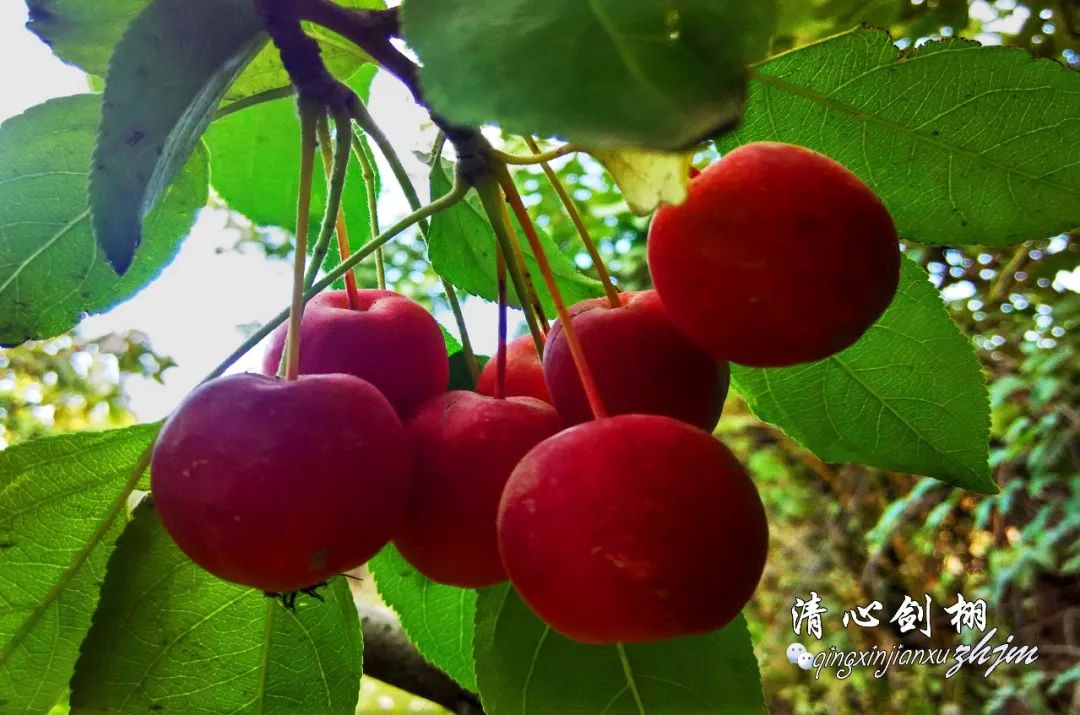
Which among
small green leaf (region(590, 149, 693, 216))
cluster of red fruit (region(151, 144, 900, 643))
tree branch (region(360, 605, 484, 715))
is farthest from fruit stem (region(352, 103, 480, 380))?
tree branch (region(360, 605, 484, 715))

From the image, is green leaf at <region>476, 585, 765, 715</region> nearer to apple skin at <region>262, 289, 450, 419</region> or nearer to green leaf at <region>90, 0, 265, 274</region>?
apple skin at <region>262, 289, 450, 419</region>

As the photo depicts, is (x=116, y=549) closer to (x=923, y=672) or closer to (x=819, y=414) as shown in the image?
(x=819, y=414)

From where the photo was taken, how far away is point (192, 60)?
1.37 ft

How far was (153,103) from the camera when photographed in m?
0.40

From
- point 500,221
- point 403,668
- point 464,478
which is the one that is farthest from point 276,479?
point 403,668

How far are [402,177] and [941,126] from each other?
33 centimetres

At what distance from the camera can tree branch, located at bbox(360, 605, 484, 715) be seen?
1.00m

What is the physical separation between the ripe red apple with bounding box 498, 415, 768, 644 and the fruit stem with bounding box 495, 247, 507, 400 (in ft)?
0.42

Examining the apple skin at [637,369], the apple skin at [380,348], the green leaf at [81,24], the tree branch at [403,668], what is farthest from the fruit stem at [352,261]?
the tree branch at [403,668]

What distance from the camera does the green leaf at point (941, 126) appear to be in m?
0.53

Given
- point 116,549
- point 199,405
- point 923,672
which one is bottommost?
point 923,672

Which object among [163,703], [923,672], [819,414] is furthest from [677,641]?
[923,672]

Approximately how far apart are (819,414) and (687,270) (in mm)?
284

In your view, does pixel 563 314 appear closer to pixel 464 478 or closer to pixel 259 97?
pixel 464 478
